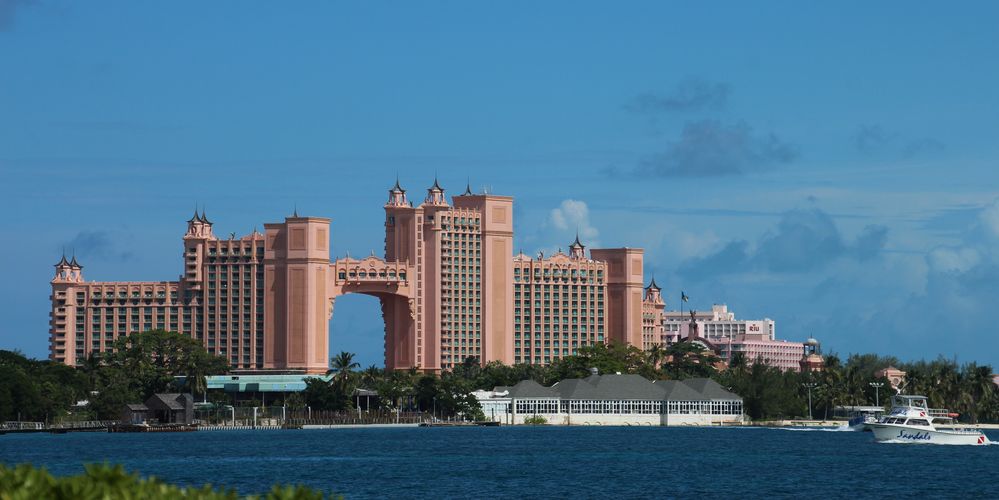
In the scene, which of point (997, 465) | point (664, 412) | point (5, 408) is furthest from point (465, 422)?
point (997, 465)

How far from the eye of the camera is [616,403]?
19138 cm

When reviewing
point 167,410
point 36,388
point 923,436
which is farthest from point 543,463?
point 167,410

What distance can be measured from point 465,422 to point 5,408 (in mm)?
55893

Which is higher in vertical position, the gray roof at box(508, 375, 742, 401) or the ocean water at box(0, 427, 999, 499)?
the gray roof at box(508, 375, 742, 401)

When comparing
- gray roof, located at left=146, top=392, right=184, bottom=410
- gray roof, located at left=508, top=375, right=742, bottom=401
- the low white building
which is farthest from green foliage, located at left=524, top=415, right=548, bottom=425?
gray roof, located at left=146, top=392, right=184, bottom=410

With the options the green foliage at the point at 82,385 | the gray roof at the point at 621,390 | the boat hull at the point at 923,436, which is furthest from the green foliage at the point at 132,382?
the boat hull at the point at 923,436

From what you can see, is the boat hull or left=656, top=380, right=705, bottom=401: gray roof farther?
left=656, top=380, right=705, bottom=401: gray roof

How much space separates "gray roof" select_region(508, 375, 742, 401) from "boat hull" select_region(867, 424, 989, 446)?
61838 millimetres

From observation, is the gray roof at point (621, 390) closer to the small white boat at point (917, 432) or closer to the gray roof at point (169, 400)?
the gray roof at point (169, 400)

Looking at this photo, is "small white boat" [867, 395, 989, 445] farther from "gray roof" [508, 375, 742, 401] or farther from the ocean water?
"gray roof" [508, 375, 742, 401]

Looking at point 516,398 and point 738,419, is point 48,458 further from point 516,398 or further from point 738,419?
point 738,419

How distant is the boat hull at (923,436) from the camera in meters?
128

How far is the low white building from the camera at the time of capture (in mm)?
190625

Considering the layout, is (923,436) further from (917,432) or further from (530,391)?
(530,391)
